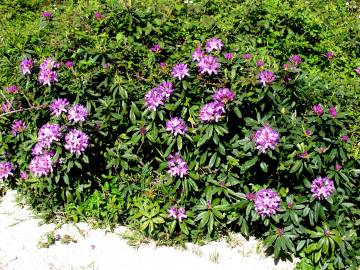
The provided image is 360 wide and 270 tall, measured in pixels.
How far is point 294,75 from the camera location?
3746 millimetres

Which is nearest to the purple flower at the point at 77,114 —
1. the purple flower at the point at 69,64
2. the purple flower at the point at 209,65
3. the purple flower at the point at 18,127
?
the purple flower at the point at 69,64

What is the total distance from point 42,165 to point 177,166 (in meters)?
1.09

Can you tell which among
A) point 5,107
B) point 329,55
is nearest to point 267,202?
point 329,55

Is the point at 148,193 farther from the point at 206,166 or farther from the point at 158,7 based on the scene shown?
the point at 158,7

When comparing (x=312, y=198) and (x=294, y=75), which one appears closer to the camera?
(x=312, y=198)

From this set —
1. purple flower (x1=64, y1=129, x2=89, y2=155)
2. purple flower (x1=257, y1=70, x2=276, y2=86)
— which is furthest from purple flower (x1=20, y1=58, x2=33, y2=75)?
purple flower (x1=257, y1=70, x2=276, y2=86)

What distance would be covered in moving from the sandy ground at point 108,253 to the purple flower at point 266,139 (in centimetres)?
99

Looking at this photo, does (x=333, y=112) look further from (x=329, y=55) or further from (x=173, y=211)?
(x=329, y=55)

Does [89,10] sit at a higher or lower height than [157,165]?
higher

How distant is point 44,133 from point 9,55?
1419 millimetres

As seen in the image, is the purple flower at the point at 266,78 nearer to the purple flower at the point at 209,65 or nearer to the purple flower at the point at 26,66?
the purple flower at the point at 209,65

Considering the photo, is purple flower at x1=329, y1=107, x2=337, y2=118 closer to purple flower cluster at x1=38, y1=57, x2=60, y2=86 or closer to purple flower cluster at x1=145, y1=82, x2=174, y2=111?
purple flower cluster at x1=145, y1=82, x2=174, y2=111

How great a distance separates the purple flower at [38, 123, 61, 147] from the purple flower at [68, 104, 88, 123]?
0.13 metres

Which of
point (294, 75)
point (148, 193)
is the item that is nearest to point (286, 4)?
point (294, 75)
